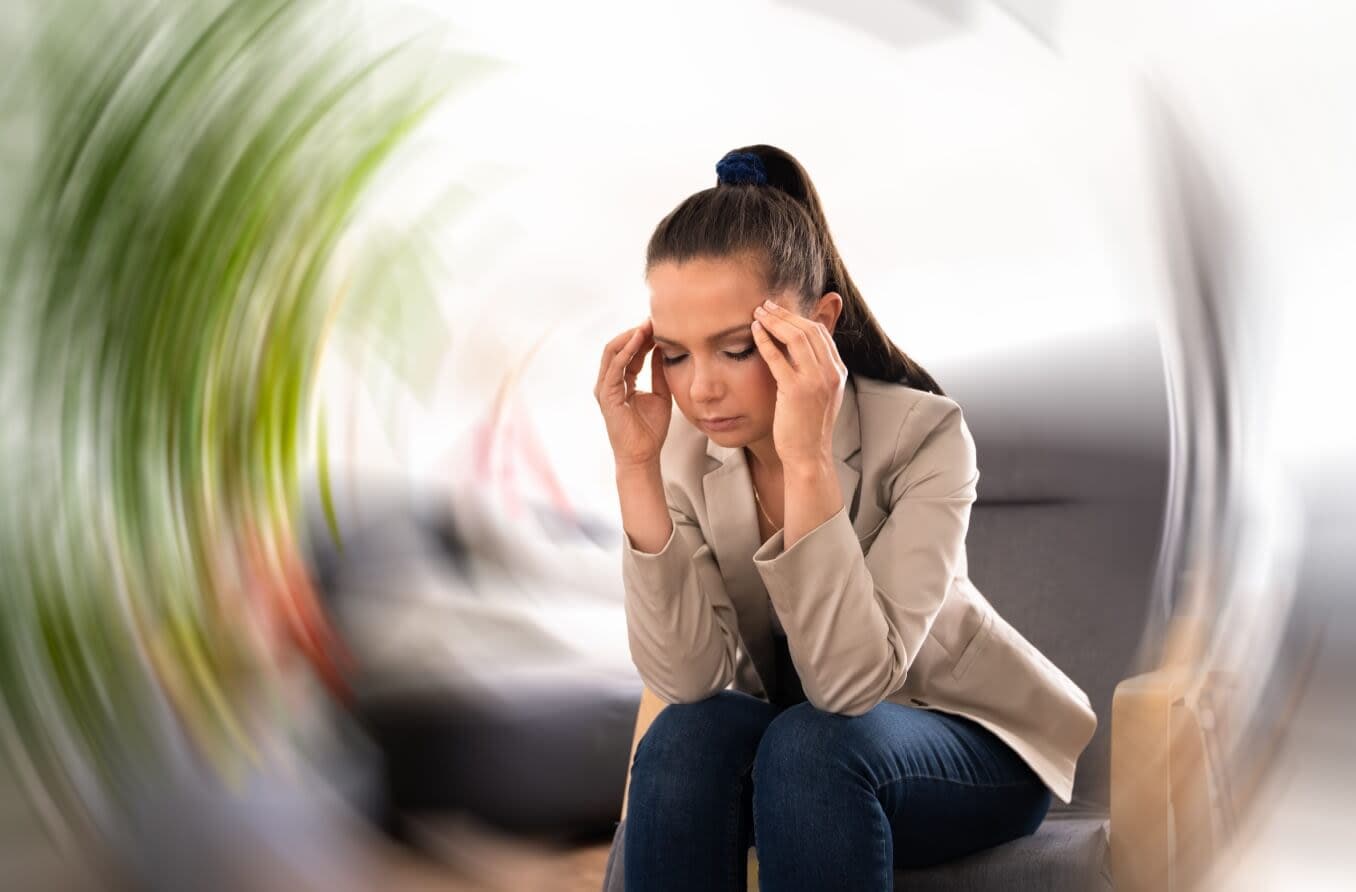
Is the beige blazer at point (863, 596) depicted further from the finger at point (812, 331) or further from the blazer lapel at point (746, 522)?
the finger at point (812, 331)

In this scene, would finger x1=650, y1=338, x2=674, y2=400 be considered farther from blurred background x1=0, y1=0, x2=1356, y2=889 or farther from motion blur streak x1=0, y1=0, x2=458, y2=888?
motion blur streak x1=0, y1=0, x2=458, y2=888

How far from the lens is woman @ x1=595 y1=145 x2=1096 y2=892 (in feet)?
3.07

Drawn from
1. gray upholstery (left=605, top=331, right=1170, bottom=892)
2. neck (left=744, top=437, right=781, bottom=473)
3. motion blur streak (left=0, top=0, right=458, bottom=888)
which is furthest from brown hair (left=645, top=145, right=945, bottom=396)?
motion blur streak (left=0, top=0, right=458, bottom=888)

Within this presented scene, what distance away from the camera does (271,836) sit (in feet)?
5.43

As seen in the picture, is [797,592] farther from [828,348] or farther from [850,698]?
[828,348]

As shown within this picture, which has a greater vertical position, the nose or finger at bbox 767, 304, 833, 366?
finger at bbox 767, 304, 833, 366

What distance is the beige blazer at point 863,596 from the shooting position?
952 millimetres

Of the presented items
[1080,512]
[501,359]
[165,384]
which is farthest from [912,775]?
[501,359]

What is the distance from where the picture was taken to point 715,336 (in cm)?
102

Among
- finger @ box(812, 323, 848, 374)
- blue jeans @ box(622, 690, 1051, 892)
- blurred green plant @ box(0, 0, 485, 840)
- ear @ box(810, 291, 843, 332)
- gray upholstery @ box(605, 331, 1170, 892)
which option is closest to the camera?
blue jeans @ box(622, 690, 1051, 892)

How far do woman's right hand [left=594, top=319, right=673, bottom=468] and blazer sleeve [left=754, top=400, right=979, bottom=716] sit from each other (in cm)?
16

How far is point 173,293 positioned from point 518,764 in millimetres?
962

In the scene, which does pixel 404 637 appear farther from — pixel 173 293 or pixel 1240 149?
pixel 1240 149

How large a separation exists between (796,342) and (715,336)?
0.07m
